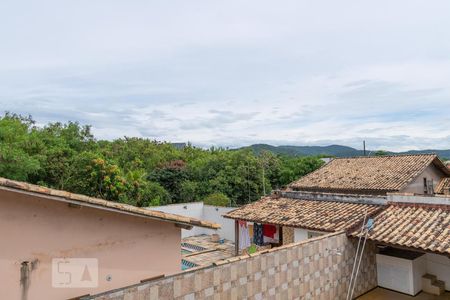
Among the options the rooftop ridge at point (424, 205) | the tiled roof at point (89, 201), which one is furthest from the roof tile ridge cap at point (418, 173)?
the tiled roof at point (89, 201)

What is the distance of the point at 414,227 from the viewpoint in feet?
30.1

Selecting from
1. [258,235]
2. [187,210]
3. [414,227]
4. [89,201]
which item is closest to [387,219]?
[414,227]

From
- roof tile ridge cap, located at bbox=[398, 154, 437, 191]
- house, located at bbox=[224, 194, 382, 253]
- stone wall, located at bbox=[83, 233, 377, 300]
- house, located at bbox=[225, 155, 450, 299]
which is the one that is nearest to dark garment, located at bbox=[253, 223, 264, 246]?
house, located at bbox=[224, 194, 382, 253]

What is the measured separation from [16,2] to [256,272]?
1020 centimetres

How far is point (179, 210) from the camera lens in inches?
1032

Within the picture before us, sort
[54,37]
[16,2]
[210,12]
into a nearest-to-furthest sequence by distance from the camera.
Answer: [16,2] → [210,12] → [54,37]

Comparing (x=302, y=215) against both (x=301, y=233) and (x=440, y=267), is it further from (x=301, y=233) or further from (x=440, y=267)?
(x=440, y=267)

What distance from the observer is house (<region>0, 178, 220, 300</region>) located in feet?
16.3

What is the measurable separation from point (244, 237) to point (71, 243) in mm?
12145

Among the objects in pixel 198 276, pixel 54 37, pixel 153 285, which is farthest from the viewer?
pixel 54 37

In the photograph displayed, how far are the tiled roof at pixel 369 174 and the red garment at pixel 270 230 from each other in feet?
22.7

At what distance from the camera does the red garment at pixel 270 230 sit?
14.8m

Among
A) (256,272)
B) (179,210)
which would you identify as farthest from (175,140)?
(256,272)

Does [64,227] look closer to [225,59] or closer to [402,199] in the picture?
[402,199]
